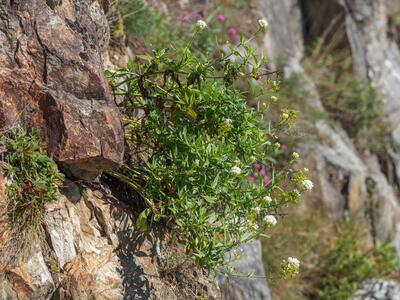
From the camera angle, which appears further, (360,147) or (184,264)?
(360,147)

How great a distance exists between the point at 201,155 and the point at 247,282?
65.9 inches

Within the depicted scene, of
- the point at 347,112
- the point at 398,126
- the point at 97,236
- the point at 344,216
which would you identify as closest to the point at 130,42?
the point at 97,236

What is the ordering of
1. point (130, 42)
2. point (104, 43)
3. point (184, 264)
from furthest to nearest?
point (130, 42)
point (104, 43)
point (184, 264)

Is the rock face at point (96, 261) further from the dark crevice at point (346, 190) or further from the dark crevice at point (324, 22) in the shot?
the dark crevice at point (324, 22)

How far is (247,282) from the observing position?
15.9 feet

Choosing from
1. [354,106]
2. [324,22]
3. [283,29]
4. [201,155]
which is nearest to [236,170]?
[201,155]

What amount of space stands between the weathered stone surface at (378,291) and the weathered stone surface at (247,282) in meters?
2.17

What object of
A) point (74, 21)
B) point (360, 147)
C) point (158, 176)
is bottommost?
point (158, 176)

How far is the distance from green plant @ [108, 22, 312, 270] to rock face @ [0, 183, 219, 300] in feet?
0.50

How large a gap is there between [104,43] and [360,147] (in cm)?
600

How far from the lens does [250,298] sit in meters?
4.79

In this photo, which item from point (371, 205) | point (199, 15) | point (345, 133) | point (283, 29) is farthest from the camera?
point (283, 29)

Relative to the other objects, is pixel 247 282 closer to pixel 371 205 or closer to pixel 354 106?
pixel 371 205

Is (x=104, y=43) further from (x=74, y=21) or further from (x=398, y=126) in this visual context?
(x=398, y=126)
